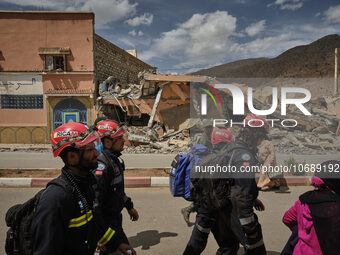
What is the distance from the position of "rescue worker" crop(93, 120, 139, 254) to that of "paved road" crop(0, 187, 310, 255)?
116 cm

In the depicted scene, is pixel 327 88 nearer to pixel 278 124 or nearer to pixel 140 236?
pixel 278 124

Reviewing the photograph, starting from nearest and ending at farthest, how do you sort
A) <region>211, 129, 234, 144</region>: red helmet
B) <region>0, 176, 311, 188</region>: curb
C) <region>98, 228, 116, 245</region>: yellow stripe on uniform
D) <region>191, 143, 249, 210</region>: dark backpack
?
1. <region>98, 228, 116, 245</region>: yellow stripe on uniform
2. <region>191, 143, 249, 210</region>: dark backpack
3. <region>211, 129, 234, 144</region>: red helmet
4. <region>0, 176, 311, 188</region>: curb

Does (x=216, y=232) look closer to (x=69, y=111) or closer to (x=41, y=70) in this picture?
(x=69, y=111)

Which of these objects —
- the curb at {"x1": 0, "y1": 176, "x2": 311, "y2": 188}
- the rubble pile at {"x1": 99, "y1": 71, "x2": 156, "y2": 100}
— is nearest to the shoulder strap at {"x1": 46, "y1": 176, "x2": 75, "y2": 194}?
the curb at {"x1": 0, "y1": 176, "x2": 311, "y2": 188}

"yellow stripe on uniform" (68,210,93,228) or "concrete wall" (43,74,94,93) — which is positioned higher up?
"concrete wall" (43,74,94,93)

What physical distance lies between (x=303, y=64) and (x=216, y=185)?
45.7 meters

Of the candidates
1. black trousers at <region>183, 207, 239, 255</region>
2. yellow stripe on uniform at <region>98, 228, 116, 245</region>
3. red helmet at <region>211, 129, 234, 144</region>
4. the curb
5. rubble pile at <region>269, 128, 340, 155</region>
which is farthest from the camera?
rubble pile at <region>269, 128, 340, 155</region>

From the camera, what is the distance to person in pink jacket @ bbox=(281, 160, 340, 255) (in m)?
1.50

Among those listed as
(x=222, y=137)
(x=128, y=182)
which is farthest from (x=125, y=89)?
(x=222, y=137)

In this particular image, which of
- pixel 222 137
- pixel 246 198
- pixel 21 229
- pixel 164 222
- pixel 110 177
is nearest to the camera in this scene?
pixel 21 229

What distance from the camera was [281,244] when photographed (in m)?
3.37

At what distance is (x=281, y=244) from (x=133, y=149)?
910 cm

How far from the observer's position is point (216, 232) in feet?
7.88

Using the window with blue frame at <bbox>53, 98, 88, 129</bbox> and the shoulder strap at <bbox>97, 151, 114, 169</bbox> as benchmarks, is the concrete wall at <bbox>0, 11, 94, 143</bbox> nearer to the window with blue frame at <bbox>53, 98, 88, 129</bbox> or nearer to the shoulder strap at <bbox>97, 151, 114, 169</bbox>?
the window with blue frame at <bbox>53, 98, 88, 129</bbox>
